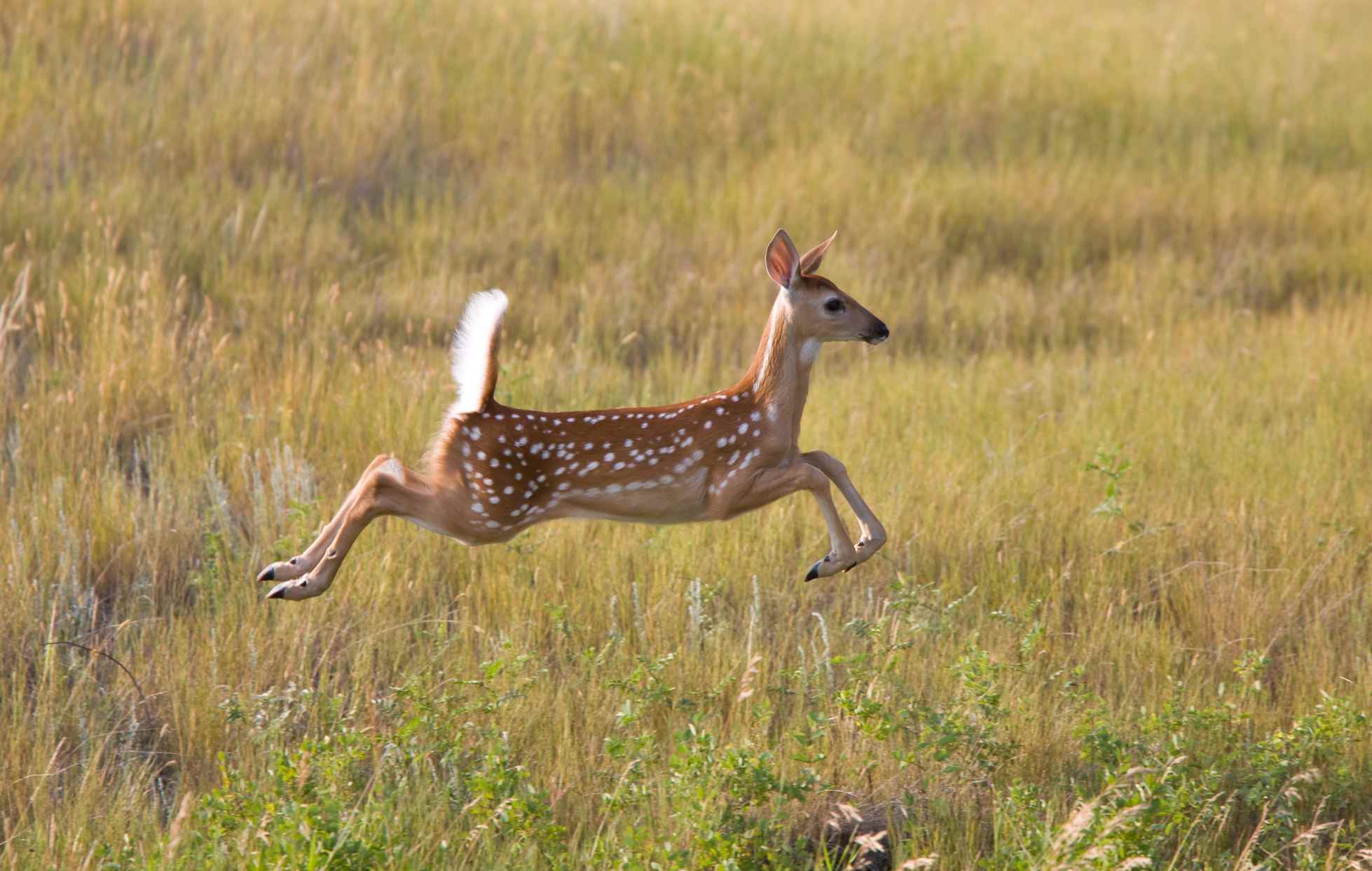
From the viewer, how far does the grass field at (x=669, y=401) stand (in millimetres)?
4293

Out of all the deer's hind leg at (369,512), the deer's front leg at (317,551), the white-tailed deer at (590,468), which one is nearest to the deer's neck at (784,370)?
the white-tailed deer at (590,468)

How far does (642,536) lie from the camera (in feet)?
19.1

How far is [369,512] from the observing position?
12.6ft

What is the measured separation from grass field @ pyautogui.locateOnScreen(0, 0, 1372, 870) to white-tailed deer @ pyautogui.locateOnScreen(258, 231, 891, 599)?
636 mm

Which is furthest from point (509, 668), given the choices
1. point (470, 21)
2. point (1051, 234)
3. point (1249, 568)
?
point (470, 21)

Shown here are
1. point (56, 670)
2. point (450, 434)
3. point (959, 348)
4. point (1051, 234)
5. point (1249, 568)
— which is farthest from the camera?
point (1051, 234)

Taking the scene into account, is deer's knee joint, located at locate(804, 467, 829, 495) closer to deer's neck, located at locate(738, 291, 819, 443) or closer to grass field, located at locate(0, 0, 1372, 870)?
deer's neck, located at locate(738, 291, 819, 443)

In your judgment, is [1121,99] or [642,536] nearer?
[642,536]

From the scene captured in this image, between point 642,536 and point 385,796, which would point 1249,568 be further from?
point 385,796

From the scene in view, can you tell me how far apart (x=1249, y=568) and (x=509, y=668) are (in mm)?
2912

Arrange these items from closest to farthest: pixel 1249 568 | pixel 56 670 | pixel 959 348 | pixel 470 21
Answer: pixel 56 670
pixel 1249 568
pixel 959 348
pixel 470 21

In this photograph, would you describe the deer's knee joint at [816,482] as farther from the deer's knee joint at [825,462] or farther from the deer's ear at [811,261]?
the deer's ear at [811,261]

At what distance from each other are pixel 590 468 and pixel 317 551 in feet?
2.43

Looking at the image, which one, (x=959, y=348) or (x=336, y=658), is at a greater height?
(x=959, y=348)
